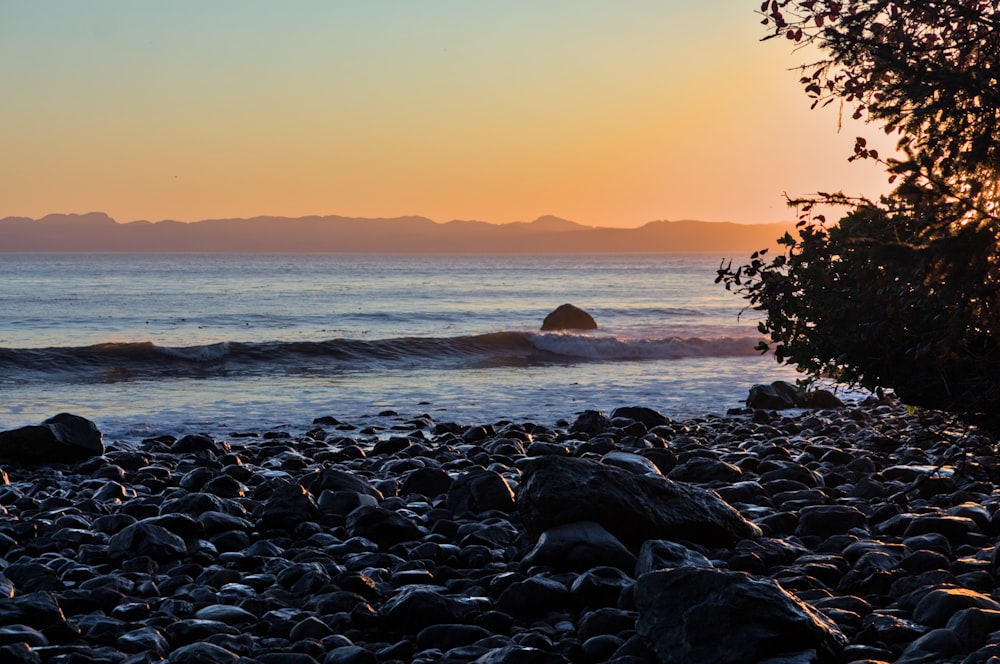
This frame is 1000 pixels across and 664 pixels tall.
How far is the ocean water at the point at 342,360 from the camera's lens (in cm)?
1873

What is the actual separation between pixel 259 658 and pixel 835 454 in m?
7.88

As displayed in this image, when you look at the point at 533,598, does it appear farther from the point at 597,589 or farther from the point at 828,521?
the point at 828,521

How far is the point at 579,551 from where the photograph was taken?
6.91 meters

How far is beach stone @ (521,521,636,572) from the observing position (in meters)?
6.85

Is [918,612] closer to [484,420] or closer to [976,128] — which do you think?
[976,128]

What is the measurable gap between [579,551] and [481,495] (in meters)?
2.16

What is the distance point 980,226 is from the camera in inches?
213

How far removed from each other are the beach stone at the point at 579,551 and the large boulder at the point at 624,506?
0.17 metres

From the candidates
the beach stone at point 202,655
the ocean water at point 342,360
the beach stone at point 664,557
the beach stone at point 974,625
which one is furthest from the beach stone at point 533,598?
the ocean water at point 342,360

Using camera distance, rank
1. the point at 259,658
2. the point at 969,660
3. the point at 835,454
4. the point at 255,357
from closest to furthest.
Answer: the point at 969,660
the point at 259,658
the point at 835,454
the point at 255,357

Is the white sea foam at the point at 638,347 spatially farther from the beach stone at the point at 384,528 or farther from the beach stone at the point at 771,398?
the beach stone at the point at 384,528

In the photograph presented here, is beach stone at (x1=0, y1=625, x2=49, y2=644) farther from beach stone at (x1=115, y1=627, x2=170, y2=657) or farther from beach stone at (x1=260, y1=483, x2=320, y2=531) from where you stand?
beach stone at (x1=260, y1=483, x2=320, y2=531)

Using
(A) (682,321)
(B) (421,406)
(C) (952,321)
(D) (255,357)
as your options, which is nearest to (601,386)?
(B) (421,406)

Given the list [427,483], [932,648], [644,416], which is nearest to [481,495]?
[427,483]
